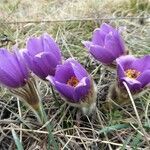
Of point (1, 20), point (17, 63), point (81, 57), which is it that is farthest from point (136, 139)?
point (1, 20)

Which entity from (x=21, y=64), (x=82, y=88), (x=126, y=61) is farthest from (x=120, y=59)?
(x=21, y=64)

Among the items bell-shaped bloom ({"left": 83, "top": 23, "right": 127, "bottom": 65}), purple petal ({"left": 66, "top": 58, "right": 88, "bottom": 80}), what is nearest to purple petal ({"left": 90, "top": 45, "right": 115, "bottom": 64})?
bell-shaped bloom ({"left": 83, "top": 23, "right": 127, "bottom": 65})

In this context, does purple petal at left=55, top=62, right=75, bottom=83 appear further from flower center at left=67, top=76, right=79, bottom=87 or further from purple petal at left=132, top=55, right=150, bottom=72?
purple petal at left=132, top=55, right=150, bottom=72

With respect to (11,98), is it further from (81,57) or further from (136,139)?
(136,139)

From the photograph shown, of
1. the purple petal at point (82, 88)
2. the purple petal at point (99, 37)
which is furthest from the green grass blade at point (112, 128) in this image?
the purple petal at point (99, 37)

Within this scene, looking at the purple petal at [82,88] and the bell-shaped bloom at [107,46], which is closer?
the purple petal at [82,88]

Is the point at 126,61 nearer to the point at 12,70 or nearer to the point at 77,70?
the point at 77,70

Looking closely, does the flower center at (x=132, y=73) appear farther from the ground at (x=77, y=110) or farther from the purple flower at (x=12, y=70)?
the purple flower at (x=12, y=70)
